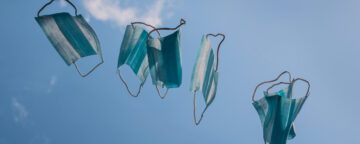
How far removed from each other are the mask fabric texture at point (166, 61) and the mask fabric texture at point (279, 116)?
1251 millimetres

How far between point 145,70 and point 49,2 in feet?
4.76

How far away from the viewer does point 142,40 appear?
3.80 metres

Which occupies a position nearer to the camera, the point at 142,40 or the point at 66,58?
the point at 66,58

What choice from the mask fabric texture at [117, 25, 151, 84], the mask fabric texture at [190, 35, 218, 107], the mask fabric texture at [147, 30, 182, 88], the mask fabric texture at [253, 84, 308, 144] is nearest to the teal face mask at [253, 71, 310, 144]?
the mask fabric texture at [253, 84, 308, 144]

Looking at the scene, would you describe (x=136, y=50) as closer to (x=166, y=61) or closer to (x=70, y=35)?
(x=166, y=61)

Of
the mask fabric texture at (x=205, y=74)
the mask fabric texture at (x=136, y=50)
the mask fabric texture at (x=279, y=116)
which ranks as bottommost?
the mask fabric texture at (x=279, y=116)

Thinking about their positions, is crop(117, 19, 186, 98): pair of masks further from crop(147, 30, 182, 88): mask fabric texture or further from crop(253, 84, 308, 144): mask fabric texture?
crop(253, 84, 308, 144): mask fabric texture

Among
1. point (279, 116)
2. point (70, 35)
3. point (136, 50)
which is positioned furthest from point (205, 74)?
point (70, 35)

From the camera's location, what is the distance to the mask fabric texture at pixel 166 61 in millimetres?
3441

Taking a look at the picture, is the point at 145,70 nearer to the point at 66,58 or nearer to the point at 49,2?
the point at 66,58

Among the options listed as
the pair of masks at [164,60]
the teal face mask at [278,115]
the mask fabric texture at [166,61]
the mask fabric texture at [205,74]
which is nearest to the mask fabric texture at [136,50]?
the pair of masks at [164,60]

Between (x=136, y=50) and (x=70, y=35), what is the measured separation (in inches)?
33.6

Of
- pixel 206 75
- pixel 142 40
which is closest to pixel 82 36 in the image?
pixel 142 40

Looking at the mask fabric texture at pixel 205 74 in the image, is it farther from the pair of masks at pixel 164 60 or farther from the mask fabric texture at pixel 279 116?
the mask fabric texture at pixel 279 116
